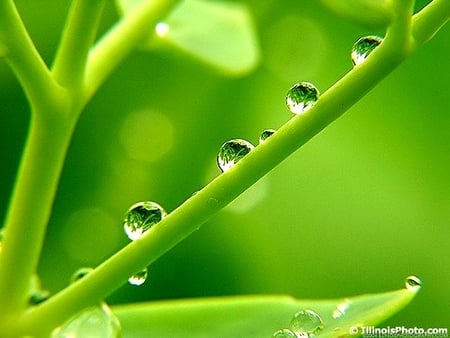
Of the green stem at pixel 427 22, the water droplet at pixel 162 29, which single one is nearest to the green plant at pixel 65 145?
the green stem at pixel 427 22

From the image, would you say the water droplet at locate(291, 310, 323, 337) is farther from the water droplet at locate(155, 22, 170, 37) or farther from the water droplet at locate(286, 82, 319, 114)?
the water droplet at locate(155, 22, 170, 37)

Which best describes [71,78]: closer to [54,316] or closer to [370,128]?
[54,316]

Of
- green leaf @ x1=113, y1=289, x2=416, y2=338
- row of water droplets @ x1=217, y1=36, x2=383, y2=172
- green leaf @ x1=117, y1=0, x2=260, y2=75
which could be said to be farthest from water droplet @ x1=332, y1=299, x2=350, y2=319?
green leaf @ x1=117, y1=0, x2=260, y2=75

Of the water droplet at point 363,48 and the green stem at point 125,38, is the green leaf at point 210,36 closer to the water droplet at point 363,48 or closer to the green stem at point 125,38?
the green stem at point 125,38

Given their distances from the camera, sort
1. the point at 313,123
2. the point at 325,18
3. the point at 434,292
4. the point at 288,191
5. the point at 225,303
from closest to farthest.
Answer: the point at 313,123 < the point at 225,303 < the point at 434,292 < the point at 288,191 < the point at 325,18

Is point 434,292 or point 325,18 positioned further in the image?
point 325,18

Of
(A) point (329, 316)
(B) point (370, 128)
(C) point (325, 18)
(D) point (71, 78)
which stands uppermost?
(C) point (325, 18)

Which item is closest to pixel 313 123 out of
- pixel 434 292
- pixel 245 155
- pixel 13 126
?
pixel 245 155
